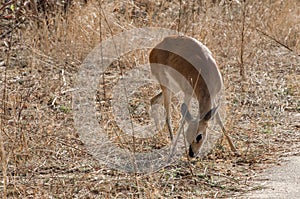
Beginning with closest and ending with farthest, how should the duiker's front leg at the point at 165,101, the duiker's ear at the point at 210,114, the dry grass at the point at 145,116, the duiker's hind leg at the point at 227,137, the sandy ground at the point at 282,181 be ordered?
the sandy ground at the point at 282,181 → the dry grass at the point at 145,116 → the duiker's ear at the point at 210,114 → the duiker's hind leg at the point at 227,137 → the duiker's front leg at the point at 165,101

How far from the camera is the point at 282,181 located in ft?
15.8

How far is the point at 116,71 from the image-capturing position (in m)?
8.29

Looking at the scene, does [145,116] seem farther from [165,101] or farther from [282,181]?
[282,181]

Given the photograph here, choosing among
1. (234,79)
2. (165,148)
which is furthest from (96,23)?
(165,148)

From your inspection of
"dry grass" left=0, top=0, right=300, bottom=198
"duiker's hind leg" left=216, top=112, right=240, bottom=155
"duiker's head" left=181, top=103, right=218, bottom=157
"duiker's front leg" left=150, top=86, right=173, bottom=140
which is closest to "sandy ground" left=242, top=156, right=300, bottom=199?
"dry grass" left=0, top=0, right=300, bottom=198

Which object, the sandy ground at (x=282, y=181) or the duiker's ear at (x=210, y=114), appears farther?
the duiker's ear at (x=210, y=114)

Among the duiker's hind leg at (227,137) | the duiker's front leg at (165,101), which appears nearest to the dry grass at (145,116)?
the duiker's hind leg at (227,137)

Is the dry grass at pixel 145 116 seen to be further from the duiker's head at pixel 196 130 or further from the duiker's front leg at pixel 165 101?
the duiker's front leg at pixel 165 101

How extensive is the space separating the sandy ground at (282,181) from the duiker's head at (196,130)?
0.65 m

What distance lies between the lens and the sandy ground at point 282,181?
4480 millimetres

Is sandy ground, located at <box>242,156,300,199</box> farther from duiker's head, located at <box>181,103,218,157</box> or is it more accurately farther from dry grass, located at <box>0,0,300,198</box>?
duiker's head, located at <box>181,103,218,157</box>

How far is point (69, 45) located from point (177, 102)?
217cm

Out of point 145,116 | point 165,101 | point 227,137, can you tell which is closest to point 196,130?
point 227,137

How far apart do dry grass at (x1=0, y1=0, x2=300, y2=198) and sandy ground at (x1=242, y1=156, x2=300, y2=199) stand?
117 mm
